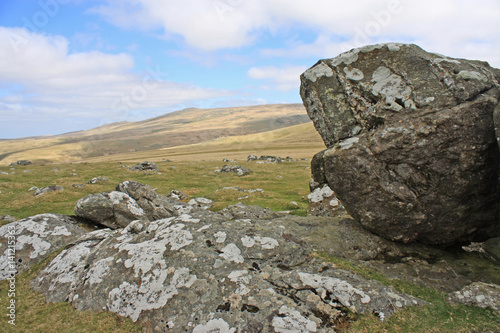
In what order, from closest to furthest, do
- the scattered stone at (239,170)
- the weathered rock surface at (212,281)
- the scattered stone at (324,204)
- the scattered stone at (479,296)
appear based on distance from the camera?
the weathered rock surface at (212,281) < the scattered stone at (479,296) < the scattered stone at (324,204) < the scattered stone at (239,170)

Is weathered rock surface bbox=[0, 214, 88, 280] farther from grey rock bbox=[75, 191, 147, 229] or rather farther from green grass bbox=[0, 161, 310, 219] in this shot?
green grass bbox=[0, 161, 310, 219]

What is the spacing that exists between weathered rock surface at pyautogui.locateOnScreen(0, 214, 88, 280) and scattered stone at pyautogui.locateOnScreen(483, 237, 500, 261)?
56.5 feet

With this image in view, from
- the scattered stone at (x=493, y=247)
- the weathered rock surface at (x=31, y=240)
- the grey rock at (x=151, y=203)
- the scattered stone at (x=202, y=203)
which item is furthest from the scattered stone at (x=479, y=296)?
the scattered stone at (x=202, y=203)

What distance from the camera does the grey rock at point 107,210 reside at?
16.3 metres

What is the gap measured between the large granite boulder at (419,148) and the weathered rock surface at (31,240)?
12516mm

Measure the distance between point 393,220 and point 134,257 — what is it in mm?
9572

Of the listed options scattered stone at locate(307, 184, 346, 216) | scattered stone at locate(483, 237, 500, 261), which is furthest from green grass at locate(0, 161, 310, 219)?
scattered stone at locate(483, 237, 500, 261)

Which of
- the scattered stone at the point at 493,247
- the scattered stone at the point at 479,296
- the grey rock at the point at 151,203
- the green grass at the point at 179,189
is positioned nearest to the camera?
the scattered stone at the point at 479,296

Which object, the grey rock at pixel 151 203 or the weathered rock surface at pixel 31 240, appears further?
the grey rock at pixel 151 203

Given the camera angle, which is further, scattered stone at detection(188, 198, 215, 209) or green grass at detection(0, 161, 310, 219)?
scattered stone at detection(188, 198, 215, 209)

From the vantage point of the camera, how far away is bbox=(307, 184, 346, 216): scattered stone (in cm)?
1652

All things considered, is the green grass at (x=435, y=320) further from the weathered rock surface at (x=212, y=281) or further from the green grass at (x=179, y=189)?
the green grass at (x=179, y=189)

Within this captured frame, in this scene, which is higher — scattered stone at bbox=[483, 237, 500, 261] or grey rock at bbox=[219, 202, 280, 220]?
grey rock at bbox=[219, 202, 280, 220]

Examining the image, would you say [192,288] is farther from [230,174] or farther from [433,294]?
[230,174]
